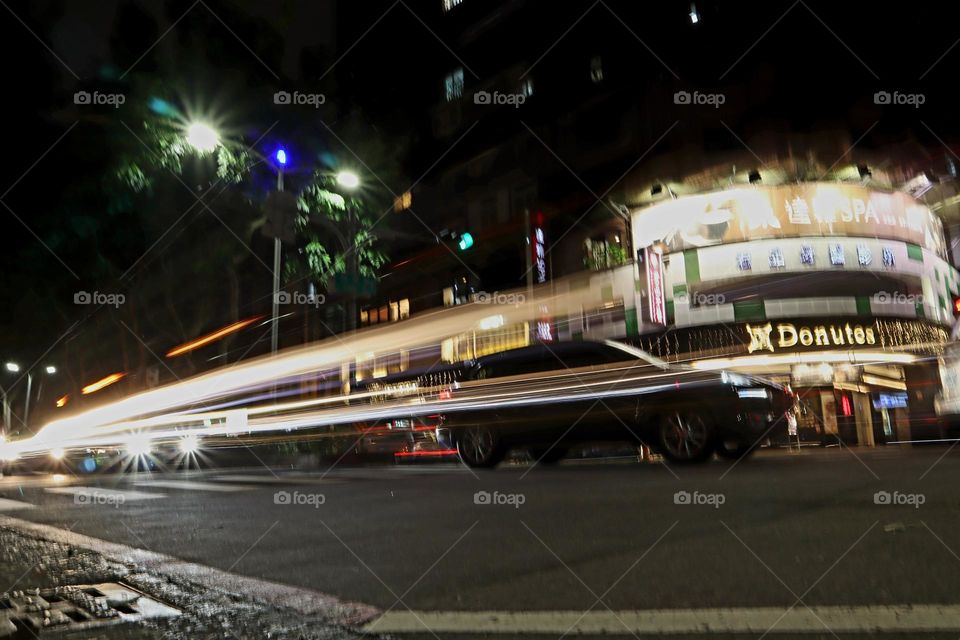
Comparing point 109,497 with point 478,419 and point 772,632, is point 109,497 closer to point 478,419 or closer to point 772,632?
point 478,419

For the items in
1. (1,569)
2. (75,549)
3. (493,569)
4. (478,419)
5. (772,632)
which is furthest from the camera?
(478,419)

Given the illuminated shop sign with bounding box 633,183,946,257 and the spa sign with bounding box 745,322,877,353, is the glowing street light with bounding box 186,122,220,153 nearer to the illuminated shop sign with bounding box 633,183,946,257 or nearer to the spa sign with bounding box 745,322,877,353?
the illuminated shop sign with bounding box 633,183,946,257

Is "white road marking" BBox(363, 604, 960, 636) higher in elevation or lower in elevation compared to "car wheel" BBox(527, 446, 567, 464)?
lower

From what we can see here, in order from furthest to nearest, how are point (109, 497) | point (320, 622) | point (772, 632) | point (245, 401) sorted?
point (245, 401) < point (109, 497) < point (320, 622) < point (772, 632)

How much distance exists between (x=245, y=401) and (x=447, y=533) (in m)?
11.4

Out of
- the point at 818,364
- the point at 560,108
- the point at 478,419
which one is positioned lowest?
the point at 478,419

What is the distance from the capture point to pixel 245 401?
48.3 ft

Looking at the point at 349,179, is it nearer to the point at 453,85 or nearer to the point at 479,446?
the point at 479,446

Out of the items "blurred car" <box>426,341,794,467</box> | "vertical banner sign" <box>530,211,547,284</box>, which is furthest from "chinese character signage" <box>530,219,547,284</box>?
"blurred car" <box>426,341,794,467</box>

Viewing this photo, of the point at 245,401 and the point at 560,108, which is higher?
the point at 560,108

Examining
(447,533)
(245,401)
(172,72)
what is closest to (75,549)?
(447,533)

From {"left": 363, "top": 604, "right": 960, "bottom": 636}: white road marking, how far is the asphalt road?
0.07 m

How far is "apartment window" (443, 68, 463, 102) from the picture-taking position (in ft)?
101

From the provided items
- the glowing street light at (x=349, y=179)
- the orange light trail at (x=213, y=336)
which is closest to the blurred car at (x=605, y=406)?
the glowing street light at (x=349, y=179)
